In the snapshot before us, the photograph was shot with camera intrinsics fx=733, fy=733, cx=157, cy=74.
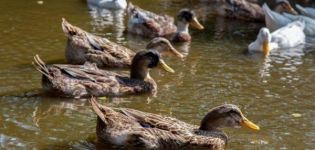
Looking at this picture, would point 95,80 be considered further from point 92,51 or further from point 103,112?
point 103,112

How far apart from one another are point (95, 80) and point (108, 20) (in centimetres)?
548

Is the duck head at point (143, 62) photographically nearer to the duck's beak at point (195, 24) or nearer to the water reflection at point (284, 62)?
the water reflection at point (284, 62)

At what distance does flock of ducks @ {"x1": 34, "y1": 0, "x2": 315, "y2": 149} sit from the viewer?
7836 mm

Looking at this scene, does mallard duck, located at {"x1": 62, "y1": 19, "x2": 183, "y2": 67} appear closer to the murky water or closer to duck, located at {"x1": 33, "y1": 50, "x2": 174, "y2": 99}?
the murky water

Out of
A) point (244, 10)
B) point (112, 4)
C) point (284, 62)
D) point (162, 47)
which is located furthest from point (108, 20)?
point (284, 62)

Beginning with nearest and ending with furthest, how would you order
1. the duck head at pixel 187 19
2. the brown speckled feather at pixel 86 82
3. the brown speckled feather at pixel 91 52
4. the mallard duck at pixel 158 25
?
1. the brown speckled feather at pixel 86 82
2. the brown speckled feather at pixel 91 52
3. the mallard duck at pixel 158 25
4. the duck head at pixel 187 19

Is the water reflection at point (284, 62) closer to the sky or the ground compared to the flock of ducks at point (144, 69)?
closer to the ground

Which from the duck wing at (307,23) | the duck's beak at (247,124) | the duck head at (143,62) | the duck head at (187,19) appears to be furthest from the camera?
the duck wing at (307,23)

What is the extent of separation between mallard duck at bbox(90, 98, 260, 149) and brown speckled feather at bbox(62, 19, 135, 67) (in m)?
3.60

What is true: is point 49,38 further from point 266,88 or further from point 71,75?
point 266,88

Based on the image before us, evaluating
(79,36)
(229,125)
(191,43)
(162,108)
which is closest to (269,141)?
(229,125)

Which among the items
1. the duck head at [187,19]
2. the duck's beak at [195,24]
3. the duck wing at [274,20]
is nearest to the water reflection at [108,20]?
the duck head at [187,19]

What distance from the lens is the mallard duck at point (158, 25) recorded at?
45.8 feet

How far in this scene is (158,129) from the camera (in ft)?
25.9
